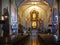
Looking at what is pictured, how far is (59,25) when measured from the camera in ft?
81.6

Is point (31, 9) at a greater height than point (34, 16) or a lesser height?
greater

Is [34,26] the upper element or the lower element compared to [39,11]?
lower

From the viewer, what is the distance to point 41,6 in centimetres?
4494

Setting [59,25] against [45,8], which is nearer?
[59,25]

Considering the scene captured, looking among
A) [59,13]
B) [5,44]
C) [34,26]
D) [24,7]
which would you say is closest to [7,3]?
[59,13]

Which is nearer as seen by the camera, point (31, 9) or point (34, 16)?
point (31, 9)

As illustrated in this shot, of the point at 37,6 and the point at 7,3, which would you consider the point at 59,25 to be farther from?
the point at 37,6

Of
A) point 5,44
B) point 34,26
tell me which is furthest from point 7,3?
point 34,26

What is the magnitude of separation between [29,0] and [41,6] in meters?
5.50

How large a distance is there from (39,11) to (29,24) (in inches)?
143

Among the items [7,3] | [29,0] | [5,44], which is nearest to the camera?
[5,44]

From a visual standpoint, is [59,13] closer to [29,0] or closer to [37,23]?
[29,0]

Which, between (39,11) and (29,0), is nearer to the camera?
(29,0)

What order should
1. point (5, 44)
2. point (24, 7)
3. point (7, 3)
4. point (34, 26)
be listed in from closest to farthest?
point (5, 44) < point (7, 3) < point (24, 7) < point (34, 26)
